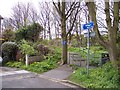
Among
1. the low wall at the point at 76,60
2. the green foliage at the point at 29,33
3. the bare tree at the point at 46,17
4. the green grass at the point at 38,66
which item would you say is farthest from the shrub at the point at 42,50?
the bare tree at the point at 46,17

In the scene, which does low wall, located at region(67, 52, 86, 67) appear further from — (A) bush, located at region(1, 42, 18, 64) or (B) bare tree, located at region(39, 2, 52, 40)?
(B) bare tree, located at region(39, 2, 52, 40)

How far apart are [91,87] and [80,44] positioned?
2344 centimetres

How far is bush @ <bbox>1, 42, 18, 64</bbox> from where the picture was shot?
18203 mm

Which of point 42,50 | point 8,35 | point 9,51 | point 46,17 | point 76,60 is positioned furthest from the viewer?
point 46,17

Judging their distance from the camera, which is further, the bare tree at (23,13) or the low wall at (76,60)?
the bare tree at (23,13)

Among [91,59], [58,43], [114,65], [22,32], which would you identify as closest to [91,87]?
[114,65]

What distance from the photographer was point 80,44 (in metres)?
32.7

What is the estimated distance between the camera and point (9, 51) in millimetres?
18141

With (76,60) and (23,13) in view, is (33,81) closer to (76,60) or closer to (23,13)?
(76,60)

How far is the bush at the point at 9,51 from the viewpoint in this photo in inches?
717

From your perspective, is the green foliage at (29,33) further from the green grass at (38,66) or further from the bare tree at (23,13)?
the bare tree at (23,13)

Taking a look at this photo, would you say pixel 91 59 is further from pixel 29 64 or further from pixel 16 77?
pixel 16 77

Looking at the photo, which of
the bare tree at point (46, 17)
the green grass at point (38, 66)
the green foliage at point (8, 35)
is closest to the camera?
the green grass at point (38, 66)

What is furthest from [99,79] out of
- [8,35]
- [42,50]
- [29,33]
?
[8,35]
